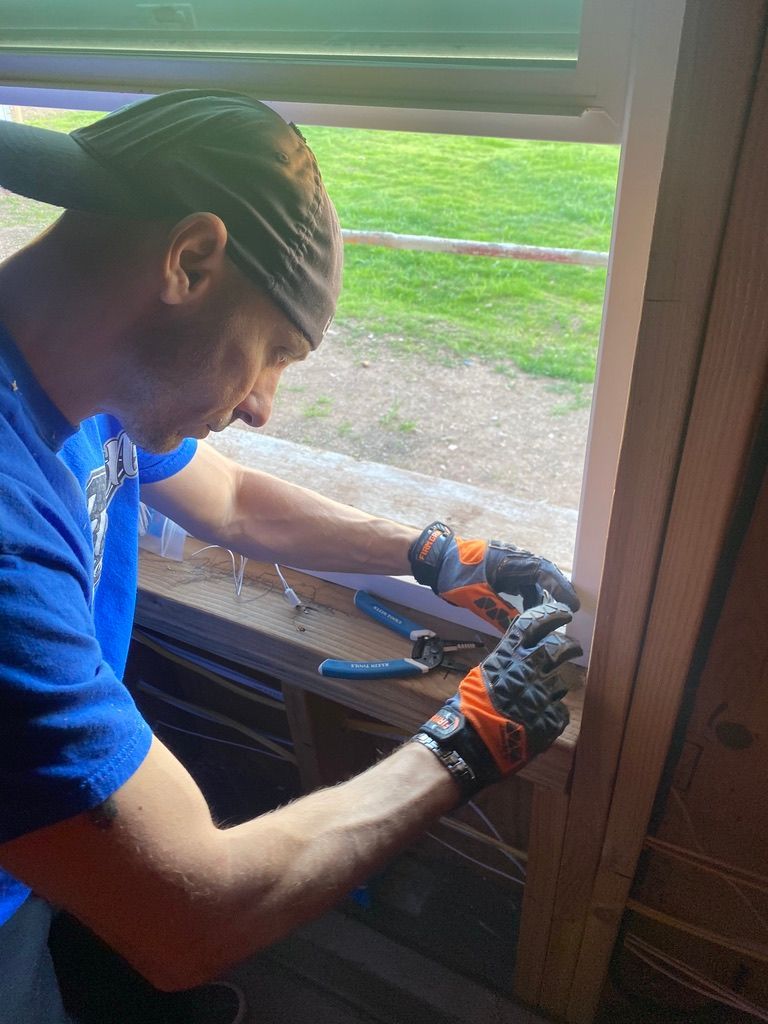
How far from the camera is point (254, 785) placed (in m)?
1.64

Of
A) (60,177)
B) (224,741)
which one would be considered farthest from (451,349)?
(224,741)

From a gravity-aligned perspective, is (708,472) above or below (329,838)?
above

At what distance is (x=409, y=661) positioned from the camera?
104cm

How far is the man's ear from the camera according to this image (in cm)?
71

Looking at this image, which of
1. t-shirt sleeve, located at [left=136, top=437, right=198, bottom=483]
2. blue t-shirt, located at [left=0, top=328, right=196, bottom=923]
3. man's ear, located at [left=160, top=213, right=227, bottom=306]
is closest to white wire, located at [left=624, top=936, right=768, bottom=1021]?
blue t-shirt, located at [left=0, top=328, right=196, bottom=923]

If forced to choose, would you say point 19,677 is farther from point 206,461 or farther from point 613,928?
point 613,928

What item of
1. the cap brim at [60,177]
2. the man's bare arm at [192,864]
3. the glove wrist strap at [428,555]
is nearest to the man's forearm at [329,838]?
the man's bare arm at [192,864]

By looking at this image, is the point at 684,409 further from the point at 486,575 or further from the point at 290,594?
the point at 290,594

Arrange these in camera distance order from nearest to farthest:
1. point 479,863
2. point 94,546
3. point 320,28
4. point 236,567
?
1. point 320,28
2. point 94,546
3. point 236,567
4. point 479,863

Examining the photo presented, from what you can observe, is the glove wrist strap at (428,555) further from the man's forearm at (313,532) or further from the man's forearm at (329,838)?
the man's forearm at (329,838)

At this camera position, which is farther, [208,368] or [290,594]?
[290,594]

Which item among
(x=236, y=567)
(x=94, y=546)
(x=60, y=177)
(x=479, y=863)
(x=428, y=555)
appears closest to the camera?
(x=60, y=177)

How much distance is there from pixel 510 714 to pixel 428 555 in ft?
0.99

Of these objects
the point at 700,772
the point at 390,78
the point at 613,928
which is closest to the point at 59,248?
the point at 390,78
